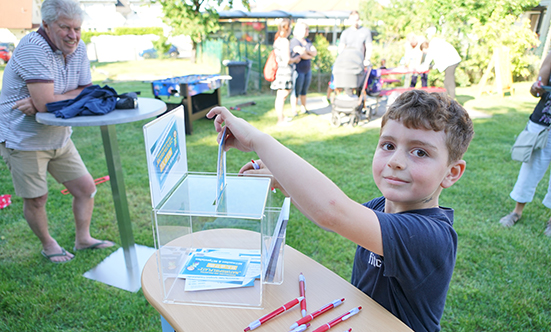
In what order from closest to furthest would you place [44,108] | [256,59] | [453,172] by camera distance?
[453,172] → [44,108] → [256,59]

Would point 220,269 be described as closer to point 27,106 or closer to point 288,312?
point 288,312

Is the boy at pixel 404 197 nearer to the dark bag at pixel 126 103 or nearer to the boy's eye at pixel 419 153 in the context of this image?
the boy's eye at pixel 419 153

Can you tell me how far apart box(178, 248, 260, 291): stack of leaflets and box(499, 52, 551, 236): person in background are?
3.12m

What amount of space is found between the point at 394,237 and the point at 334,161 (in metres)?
4.09

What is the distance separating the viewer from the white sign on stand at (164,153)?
1063mm

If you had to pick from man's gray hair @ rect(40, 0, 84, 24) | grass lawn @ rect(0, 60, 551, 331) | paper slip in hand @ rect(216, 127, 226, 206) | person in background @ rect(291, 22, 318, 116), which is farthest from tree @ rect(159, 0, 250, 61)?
paper slip in hand @ rect(216, 127, 226, 206)

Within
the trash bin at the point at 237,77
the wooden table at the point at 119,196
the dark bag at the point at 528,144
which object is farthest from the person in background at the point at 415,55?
the wooden table at the point at 119,196

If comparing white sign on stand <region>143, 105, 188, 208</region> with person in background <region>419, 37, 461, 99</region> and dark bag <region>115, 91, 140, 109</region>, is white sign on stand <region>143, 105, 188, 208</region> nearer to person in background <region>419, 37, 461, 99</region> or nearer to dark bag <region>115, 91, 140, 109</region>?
dark bag <region>115, 91, 140, 109</region>

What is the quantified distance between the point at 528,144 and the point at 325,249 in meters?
2.07

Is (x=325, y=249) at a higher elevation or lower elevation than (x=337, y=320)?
lower

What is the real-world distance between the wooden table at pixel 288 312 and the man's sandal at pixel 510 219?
9.82 ft

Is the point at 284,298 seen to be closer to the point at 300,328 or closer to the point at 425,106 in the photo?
the point at 300,328

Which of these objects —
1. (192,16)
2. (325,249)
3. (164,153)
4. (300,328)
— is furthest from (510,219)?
(192,16)

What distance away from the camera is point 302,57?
6.96 meters
